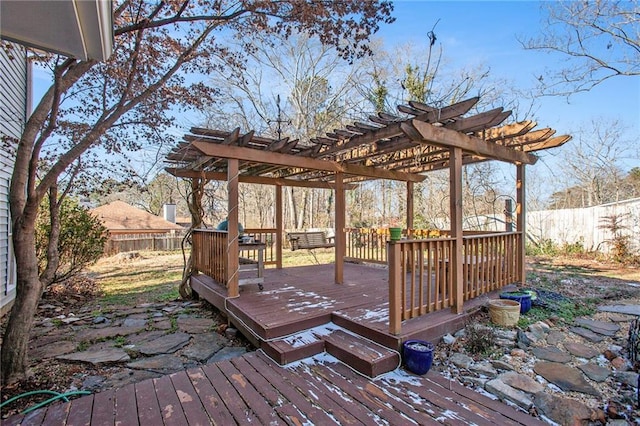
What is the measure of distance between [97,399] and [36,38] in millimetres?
Result: 2503

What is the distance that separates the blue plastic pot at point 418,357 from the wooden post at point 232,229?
254cm

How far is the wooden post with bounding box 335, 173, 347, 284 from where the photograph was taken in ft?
17.7

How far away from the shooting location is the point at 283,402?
2.32 metres

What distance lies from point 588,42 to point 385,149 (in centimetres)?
782

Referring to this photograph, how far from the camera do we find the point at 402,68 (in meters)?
12.7

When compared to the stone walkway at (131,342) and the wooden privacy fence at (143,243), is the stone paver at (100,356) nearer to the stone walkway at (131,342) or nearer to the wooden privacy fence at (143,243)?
the stone walkway at (131,342)

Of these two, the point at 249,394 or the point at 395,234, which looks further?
the point at 395,234

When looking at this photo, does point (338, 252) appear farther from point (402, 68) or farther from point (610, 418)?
point (402, 68)

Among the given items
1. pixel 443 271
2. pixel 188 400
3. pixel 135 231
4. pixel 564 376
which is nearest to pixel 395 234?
pixel 443 271

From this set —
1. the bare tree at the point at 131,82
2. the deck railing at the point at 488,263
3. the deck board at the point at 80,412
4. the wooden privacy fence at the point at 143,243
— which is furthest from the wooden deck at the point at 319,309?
the wooden privacy fence at the point at 143,243

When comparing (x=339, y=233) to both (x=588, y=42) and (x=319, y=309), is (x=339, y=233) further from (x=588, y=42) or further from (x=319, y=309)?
(x=588, y=42)

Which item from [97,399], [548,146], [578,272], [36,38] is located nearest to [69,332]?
[97,399]

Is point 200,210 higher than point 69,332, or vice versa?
point 200,210

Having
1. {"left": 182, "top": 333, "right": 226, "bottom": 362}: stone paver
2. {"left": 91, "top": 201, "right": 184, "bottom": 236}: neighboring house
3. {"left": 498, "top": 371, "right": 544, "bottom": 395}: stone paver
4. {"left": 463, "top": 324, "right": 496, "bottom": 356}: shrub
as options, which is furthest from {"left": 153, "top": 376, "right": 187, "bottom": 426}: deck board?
{"left": 91, "top": 201, "right": 184, "bottom": 236}: neighboring house
